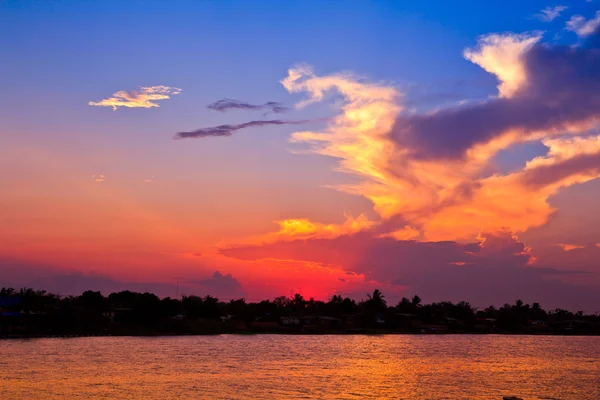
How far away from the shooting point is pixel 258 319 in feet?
611

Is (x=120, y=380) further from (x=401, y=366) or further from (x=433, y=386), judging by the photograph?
(x=401, y=366)

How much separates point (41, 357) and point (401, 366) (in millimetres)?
47758

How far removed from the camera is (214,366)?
237 feet

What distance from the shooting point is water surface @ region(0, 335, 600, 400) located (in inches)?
2004

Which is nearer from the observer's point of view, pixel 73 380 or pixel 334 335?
pixel 73 380

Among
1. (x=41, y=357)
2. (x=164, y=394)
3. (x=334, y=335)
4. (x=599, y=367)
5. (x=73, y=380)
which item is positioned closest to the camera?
(x=164, y=394)

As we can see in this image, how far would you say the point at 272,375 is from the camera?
210 ft

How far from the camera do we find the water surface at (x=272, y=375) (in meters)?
50.9

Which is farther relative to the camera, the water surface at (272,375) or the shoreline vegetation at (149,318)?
the shoreline vegetation at (149,318)

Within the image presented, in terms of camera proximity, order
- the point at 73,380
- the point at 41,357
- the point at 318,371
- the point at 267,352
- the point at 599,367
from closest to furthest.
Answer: the point at 73,380
the point at 318,371
the point at 41,357
the point at 599,367
the point at 267,352

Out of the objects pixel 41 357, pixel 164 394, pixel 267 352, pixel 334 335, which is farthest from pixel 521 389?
pixel 334 335

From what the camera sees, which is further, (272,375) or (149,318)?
(149,318)

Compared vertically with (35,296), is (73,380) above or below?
below

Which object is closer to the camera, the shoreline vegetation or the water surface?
the water surface
